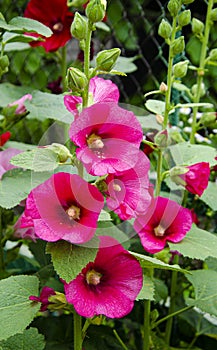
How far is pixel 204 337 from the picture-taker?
1051mm

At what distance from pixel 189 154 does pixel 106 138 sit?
0.95 ft

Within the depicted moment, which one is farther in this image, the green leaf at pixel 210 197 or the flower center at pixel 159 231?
the green leaf at pixel 210 197

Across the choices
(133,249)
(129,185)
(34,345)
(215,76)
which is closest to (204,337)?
(133,249)

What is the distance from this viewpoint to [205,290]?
2.60ft

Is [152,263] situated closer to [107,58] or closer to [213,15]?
[107,58]

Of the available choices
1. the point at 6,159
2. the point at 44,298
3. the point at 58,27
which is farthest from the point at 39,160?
the point at 58,27

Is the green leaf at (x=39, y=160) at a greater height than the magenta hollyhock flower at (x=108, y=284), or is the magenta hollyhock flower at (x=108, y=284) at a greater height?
the green leaf at (x=39, y=160)

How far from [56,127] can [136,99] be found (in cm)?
108

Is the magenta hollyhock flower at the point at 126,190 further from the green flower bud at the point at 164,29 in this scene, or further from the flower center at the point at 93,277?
the green flower bud at the point at 164,29

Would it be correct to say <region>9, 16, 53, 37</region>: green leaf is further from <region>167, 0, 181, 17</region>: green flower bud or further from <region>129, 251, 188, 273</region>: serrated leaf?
<region>129, 251, 188, 273</region>: serrated leaf

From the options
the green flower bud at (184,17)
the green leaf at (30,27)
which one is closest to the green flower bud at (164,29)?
the green flower bud at (184,17)

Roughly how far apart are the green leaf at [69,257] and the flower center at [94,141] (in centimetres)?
9

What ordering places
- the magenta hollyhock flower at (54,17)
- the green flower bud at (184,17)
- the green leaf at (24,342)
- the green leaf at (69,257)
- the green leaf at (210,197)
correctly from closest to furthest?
1. the green leaf at (69,257)
2. the green leaf at (24,342)
3. the green flower bud at (184,17)
4. the green leaf at (210,197)
5. the magenta hollyhock flower at (54,17)

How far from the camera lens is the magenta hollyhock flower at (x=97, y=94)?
607mm
